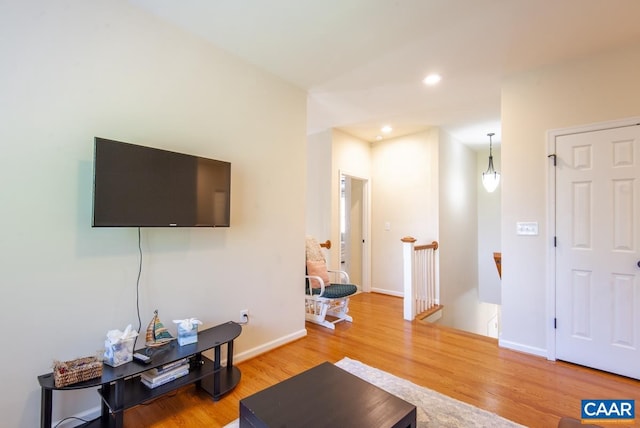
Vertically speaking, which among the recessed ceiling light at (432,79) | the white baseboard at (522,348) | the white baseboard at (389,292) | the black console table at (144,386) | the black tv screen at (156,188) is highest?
the recessed ceiling light at (432,79)

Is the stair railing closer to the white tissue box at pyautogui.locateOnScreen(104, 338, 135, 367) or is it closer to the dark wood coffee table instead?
the dark wood coffee table

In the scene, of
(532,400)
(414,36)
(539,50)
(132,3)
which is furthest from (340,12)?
(532,400)

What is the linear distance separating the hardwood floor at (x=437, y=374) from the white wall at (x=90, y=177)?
44 centimetres

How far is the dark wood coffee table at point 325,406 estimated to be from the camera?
1.33 m

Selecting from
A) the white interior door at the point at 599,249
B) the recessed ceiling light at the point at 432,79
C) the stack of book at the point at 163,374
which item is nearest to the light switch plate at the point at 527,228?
the white interior door at the point at 599,249

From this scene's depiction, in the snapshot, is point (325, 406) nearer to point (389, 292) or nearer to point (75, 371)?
point (75, 371)

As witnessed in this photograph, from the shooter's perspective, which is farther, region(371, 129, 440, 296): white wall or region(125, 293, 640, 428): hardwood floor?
region(371, 129, 440, 296): white wall

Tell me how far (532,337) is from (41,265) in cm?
392

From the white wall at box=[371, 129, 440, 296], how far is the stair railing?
454 mm

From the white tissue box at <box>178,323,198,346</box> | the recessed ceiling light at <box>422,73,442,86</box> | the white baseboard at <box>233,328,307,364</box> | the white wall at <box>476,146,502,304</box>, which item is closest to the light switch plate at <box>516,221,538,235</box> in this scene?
the recessed ceiling light at <box>422,73,442,86</box>

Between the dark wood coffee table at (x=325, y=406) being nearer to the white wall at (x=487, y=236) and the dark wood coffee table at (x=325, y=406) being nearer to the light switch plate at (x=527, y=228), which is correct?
the light switch plate at (x=527, y=228)

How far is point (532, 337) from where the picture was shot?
9.14 feet

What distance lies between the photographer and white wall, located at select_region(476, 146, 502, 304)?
591 cm

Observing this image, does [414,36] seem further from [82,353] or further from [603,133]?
[82,353]
